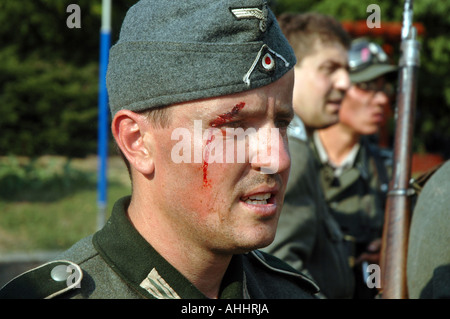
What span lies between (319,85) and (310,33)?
375mm

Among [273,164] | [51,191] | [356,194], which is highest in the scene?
[273,164]

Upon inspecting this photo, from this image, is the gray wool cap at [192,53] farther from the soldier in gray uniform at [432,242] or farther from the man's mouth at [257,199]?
the soldier in gray uniform at [432,242]

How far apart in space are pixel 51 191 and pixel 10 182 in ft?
2.55

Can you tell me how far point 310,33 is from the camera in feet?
13.6

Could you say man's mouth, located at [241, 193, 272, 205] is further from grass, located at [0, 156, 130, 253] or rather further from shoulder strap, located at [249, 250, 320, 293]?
grass, located at [0, 156, 130, 253]

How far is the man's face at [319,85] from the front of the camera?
4.04 meters

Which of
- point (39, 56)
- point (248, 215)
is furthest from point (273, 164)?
point (39, 56)

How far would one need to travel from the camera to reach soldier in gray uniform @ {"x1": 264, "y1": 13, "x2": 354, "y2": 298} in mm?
3365

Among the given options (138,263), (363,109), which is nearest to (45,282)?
(138,263)

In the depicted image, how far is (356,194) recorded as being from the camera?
4.59 m

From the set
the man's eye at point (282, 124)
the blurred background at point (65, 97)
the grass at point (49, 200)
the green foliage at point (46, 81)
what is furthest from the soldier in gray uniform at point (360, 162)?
the green foliage at point (46, 81)

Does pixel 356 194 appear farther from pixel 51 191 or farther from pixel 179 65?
pixel 51 191

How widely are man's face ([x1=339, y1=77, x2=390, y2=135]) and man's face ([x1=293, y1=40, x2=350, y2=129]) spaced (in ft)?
3.48

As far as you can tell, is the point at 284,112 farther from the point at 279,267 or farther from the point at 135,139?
the point at 279,267
